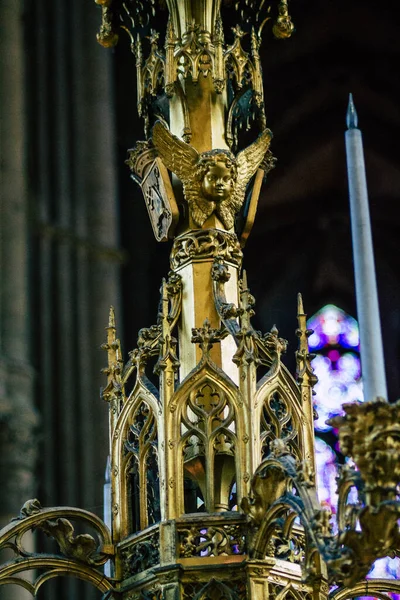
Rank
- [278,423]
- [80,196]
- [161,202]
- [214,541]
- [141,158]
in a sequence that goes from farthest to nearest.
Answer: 1. [80,196]
2. [141,158]
3. [161,202]
4. [278,423]
5. [214,541]

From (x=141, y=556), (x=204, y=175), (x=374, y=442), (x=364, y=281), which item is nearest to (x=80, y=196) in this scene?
(x=204, y=175)

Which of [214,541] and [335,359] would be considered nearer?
[214,541]

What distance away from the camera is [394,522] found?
3.03 meters

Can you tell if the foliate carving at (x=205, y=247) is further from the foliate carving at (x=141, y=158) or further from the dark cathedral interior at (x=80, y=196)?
the dark cathedral interior at (x=80, y=196)

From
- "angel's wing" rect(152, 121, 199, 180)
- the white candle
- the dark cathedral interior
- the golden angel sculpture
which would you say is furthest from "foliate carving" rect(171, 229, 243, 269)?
the dark cathedral interior

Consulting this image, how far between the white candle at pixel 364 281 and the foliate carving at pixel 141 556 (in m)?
1.11

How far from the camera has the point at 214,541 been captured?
375 centimetres

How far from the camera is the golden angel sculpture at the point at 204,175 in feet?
14.0

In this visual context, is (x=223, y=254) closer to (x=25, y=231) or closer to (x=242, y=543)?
(x=242, y=543)

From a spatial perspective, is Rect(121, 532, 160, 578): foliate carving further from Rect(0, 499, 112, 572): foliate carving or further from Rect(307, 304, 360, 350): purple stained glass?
Rect(307, 304, 360, 350): purple stained glass

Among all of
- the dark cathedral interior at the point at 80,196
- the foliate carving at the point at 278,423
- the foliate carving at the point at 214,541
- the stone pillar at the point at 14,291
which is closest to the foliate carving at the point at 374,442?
the foliate carving at the point at 214,541

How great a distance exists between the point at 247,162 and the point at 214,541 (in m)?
1.30

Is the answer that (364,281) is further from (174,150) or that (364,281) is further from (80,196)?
(80,196)

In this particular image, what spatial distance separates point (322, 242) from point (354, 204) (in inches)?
437
